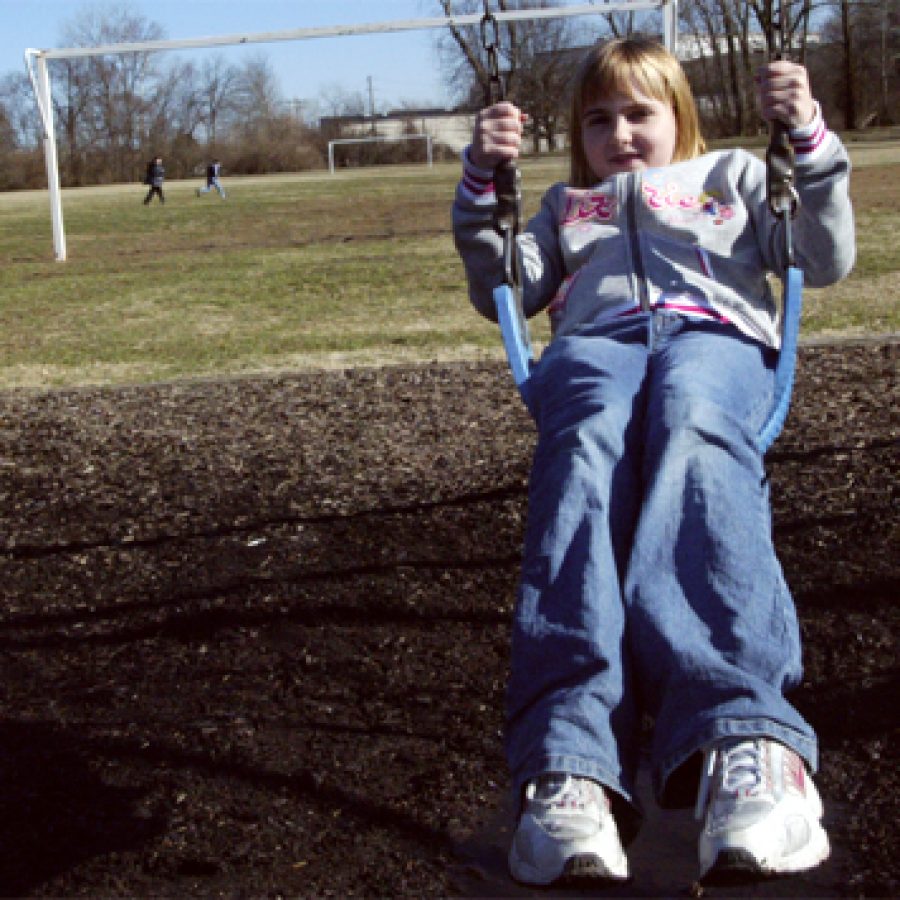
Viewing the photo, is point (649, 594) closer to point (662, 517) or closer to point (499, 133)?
point (662, 517)

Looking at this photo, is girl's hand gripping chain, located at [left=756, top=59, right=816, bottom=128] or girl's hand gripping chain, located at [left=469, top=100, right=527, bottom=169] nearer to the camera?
girl's hand gripping chain, located at [left=756, top=59, right=816, bottom=128]

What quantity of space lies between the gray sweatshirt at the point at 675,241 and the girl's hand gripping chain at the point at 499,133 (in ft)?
0.26

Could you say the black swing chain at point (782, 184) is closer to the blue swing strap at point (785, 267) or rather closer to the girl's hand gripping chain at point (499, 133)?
the blue swing strap at point (785, 267)

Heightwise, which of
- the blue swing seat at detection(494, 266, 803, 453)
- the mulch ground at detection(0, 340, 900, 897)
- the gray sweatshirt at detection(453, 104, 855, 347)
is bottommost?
the mulch ground at detection(0, 340, 900, 897)

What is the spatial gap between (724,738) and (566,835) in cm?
28

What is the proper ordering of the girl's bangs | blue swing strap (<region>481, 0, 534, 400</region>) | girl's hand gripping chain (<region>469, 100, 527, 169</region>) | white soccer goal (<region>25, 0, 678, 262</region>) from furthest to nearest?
white soccer goal (<region>25, 0, 678, 262</region>) → the girl's bangs → girl's hand gripping chain (<region>469, 100, 527, 169</region>) → blue swing strap (<region>481, 0, 534, 400</region>)

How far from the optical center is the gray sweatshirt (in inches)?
102

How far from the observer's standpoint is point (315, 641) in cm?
333

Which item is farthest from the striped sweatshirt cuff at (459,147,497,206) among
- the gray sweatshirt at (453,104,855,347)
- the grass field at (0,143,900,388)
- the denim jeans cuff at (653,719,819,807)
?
the grass field at (0,143,900,388)

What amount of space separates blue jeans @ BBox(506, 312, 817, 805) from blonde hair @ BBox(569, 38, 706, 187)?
0.79 metres

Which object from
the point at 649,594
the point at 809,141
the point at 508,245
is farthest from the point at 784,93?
the point at 649,594

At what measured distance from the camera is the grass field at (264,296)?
723 cm

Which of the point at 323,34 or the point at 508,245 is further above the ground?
the point at 323,34

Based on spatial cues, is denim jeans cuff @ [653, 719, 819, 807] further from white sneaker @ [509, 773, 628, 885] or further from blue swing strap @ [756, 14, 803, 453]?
blue swing strap @ [756, 14, 803, 453]
